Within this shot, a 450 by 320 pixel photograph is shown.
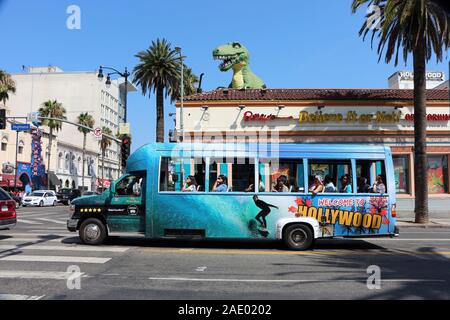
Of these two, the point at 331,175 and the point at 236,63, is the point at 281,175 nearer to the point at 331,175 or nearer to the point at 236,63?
the point at 331,175

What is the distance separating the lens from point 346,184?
12109 millimetres

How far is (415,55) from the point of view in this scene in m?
21.7

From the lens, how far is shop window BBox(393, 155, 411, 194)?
2619 centimetres

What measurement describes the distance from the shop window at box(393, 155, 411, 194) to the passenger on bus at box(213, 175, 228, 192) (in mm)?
17641

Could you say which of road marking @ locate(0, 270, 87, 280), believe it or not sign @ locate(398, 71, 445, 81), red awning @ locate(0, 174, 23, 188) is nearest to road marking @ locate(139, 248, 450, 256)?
road marking @ locate(0, 270, 87, 280)

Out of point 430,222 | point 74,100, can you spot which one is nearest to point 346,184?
point 430,222

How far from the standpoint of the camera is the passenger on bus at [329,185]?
12033 mm

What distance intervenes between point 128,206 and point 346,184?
239 inches

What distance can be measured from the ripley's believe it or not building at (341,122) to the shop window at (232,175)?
14648mm

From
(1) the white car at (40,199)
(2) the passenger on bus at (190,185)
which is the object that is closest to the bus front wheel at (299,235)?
(2) the passenger on bus at (190,185)

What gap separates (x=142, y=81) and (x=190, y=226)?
83.5ft
